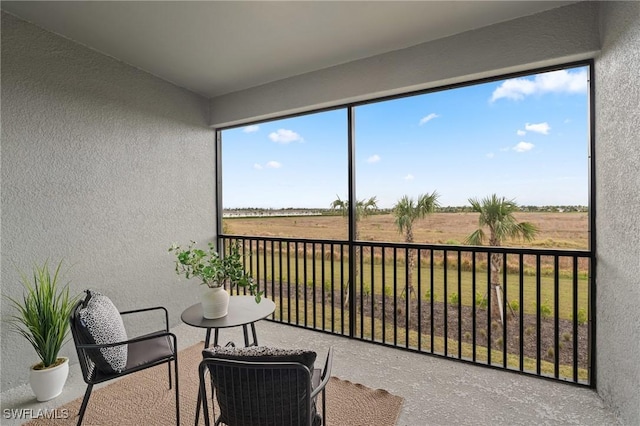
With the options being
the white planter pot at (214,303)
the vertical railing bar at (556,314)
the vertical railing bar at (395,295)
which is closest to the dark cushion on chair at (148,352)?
the white planter pot at (214,303)

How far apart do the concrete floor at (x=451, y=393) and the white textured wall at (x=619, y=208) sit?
24 cm

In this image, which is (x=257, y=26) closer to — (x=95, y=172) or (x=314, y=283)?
(x=95, y=172)

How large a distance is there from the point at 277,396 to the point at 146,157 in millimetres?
2849

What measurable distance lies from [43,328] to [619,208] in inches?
148

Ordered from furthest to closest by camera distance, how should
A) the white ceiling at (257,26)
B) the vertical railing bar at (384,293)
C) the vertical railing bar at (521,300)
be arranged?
the vertical railing bar at (384,293) → the vertical railing bar at (521,300) → the white ceiling at (257,26)

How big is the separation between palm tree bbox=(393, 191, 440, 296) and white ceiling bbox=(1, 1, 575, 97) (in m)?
1.32

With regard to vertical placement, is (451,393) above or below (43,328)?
below

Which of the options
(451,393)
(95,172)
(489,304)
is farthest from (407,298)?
(95,172)

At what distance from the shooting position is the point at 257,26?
241 centimetres

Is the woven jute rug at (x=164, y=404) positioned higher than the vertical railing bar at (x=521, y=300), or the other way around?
the vertical railing bar at (x=521, y=300)

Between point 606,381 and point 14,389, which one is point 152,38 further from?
point 606,381

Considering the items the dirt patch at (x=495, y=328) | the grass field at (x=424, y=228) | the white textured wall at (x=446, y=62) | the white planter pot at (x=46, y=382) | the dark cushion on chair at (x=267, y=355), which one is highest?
the white textured wall at (x=446, y=62)

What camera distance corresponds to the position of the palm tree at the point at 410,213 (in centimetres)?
276

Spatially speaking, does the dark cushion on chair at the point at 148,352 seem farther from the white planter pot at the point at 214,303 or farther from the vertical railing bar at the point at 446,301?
the vertical railing bar at the point at 446,301
